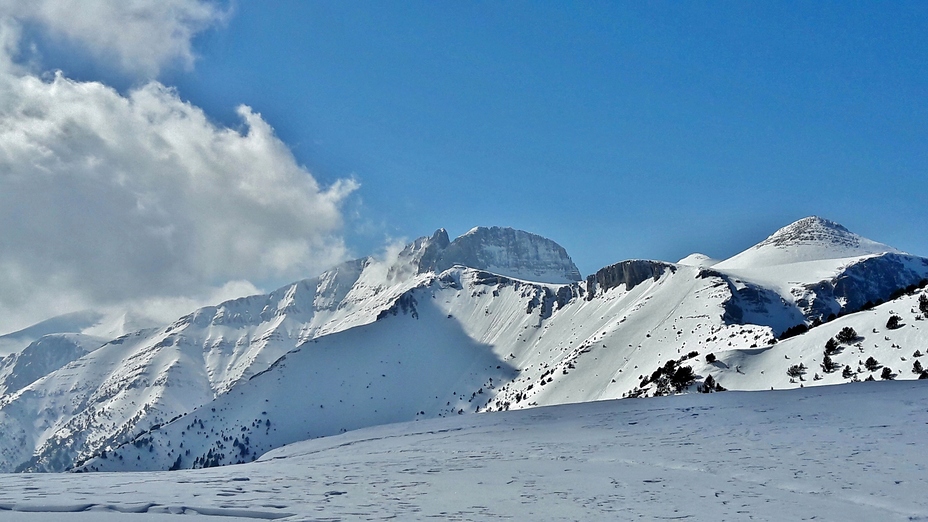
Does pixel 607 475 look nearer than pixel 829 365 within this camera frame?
Yes

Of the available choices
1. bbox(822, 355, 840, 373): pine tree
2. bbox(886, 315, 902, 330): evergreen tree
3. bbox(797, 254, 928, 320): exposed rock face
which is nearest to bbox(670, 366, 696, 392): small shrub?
bbox(822, 355, 840, 373): pine tree

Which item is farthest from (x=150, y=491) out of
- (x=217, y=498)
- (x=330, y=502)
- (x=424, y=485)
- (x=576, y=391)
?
(x=576, y=391)

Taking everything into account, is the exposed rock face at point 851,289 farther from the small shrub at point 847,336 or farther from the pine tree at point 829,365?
the pine tree at point 829,365

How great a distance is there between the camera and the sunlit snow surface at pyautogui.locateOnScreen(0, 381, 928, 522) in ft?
45.2

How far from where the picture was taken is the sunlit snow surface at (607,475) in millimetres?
13789

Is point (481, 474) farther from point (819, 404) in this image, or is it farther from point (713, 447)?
point (819, 404)

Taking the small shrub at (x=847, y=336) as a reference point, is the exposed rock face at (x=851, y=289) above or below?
above

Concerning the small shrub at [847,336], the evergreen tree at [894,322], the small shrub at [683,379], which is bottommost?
the small shrub at [683,379]

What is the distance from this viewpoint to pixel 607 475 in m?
18.2

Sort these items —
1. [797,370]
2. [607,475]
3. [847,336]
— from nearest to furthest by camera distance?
[607,475] → [797,370] → [847,336]

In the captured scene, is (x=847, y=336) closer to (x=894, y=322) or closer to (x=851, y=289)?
(x=894, y=322)

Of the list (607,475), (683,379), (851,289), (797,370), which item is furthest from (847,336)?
(851,289)

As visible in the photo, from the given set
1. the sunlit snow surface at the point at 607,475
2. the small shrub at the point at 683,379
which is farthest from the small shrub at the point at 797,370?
the sunlit snow surface at the point at 607,475

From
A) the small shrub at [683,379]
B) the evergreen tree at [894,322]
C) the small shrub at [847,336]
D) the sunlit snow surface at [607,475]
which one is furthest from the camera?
the small shrub at [683,379]
